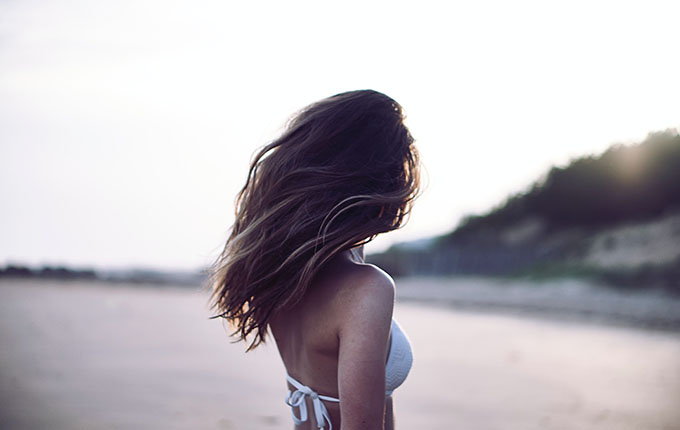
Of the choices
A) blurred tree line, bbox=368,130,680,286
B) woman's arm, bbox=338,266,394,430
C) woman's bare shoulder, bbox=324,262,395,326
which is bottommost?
woman's arm, bbox=338,266,394,430

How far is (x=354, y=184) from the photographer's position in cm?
160

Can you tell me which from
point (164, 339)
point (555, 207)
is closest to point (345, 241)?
point (164, 339)

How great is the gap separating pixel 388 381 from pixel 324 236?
50 centimetres

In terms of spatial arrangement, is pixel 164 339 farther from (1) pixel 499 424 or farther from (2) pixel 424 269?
(2) pixel 424 269

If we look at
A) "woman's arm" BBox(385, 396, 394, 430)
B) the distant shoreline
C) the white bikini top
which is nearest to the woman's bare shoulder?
the white bikini top

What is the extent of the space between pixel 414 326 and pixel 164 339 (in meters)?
5.32

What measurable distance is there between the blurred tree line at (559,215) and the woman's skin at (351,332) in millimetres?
21399

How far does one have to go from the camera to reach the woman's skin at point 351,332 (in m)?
1.41

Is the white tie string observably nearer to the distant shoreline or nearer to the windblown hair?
the windblown hair

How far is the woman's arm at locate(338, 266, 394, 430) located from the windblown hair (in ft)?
0.52

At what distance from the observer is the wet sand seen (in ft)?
19.3

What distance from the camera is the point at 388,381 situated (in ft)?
5.80

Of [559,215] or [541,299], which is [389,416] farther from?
[559,215]

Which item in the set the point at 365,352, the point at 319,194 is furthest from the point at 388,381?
the point at 319,194
